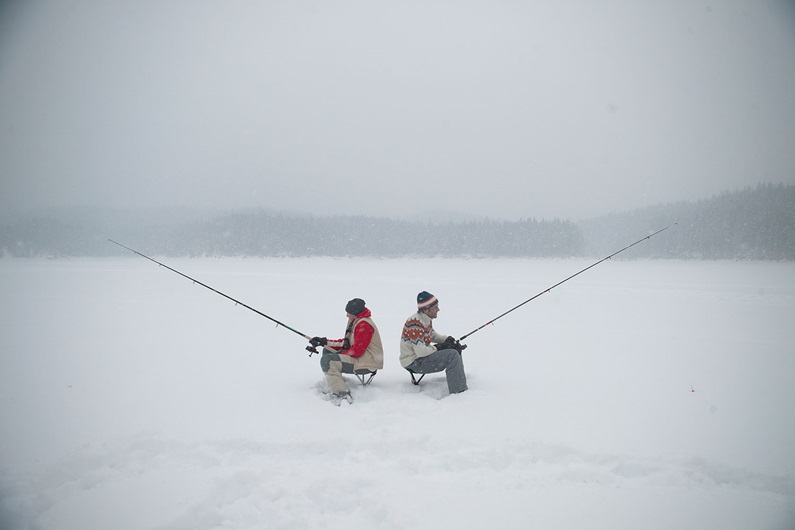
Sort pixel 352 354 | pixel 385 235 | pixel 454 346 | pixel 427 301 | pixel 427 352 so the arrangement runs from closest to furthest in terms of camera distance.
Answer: pixel 352 354 < pixel 427 352 < pixel 427 301 < pixel 454 346 < pixel 385 235

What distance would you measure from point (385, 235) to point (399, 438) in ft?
296

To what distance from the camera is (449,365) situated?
20.3 feet

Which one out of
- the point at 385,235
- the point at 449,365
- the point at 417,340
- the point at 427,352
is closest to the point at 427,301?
the point at 417,340

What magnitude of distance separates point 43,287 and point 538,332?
26.0 m

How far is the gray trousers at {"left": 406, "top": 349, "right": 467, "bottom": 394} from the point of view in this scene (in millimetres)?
6176

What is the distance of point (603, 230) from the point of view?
13650cm

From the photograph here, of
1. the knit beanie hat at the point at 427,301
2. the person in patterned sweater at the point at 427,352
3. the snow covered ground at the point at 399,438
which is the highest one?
the knit beanie hat at the point at 427,301

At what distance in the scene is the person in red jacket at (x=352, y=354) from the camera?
6.01m

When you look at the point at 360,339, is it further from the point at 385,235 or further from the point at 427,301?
the point at 385,235

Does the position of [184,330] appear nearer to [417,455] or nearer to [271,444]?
[271,444]

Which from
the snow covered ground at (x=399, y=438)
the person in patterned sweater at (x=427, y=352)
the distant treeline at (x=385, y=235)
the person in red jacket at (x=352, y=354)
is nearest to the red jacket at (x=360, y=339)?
the person in red jacket at (x=352, y=354)

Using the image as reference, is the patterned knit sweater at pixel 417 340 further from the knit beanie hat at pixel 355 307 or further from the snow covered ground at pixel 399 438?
the knit beanie hat at pixel 355 307

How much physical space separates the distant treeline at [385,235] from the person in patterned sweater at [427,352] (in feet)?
247

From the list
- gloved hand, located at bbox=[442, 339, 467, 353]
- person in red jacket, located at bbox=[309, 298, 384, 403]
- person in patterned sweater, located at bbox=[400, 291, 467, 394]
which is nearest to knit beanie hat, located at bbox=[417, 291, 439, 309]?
person in patterned sweater, located at bbox=[400, 291, 467, 394]
